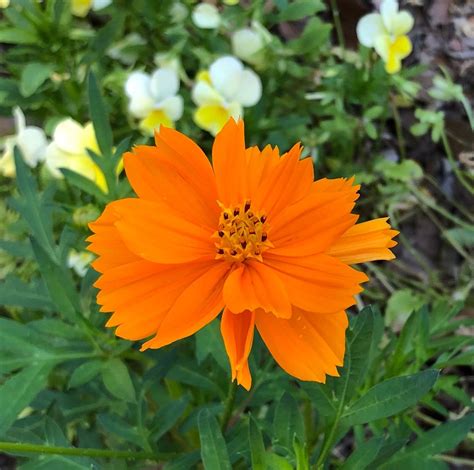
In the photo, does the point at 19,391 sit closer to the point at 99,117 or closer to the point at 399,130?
the point at 99,117

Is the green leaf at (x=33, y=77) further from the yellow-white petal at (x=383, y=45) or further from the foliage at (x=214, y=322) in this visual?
the yellow-white petal at (x=383, y=45)

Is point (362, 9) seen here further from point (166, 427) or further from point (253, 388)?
point (166, 427)

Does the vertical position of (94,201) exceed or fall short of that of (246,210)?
it falls short

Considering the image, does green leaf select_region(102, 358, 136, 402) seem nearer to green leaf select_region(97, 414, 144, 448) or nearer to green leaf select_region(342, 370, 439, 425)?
green leaf select_region(97, 414, 144, 448)

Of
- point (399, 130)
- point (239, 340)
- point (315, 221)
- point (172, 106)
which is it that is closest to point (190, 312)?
point (239, 340)

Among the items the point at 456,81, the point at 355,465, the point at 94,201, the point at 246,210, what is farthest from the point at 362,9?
the point at 355,465

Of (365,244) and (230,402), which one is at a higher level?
(365,244)
